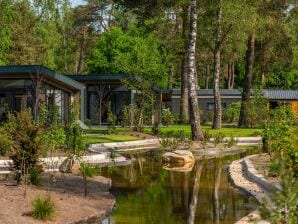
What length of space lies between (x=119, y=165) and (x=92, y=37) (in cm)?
5282

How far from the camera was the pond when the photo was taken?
38.3ft

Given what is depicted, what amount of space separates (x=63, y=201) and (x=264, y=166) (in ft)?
25.7

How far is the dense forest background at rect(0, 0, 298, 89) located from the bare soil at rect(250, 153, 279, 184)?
38.5 feet

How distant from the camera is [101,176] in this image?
678 inches

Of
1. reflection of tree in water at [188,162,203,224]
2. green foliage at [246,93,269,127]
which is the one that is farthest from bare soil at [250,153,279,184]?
green foliage at [246,93,269,127]

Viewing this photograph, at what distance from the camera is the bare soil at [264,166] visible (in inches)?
599

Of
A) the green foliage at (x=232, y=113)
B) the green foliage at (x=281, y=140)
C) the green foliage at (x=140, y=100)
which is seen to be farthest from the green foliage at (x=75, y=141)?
the green foliage at (x=232, y=113)

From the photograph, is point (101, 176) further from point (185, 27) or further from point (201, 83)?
point (201, 83)

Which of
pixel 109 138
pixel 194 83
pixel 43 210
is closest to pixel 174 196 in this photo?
pixel 43 210

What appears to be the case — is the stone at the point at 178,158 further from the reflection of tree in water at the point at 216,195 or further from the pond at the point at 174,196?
the reflection of tree in water at the point at 216,195

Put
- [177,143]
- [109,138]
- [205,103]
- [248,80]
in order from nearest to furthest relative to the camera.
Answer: [177,143], [109,138], [248,80], [205,103]

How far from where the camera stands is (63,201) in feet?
40.8

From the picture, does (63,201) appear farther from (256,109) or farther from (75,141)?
(256,109)

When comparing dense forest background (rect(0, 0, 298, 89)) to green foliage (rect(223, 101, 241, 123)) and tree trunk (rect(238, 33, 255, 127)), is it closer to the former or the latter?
tree trunk (rect(238, 33, 255, 127))
